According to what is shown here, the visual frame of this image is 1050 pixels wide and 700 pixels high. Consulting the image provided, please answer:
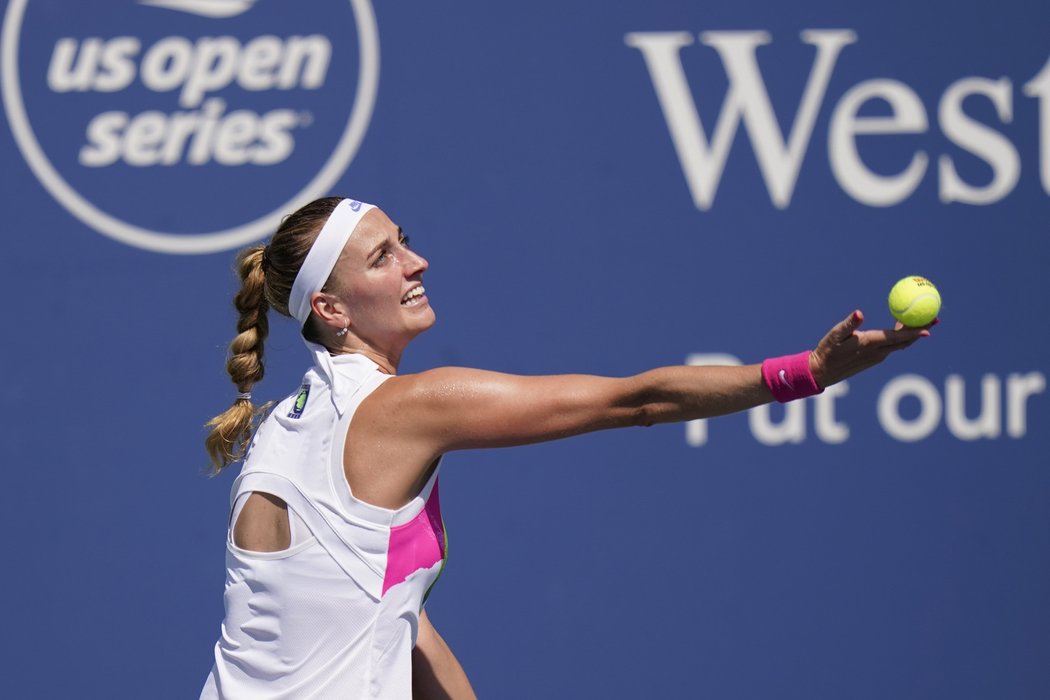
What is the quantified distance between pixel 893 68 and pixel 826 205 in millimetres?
399

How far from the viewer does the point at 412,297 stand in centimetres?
225

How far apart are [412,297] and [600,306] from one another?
1.21 m

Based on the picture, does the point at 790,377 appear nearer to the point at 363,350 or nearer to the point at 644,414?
the point at 644,414

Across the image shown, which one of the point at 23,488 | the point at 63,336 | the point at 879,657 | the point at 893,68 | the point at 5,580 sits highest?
the point at 893,68

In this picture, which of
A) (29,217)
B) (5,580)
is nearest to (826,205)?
(29,217)

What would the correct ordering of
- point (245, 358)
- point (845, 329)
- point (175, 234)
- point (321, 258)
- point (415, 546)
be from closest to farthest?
1. point (845, 329)
2. point (415, 546)
3. point (321, 258)
4. point (245, 358)
5. point (175, 234)

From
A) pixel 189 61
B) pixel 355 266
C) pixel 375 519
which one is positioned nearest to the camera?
pixel 375 519

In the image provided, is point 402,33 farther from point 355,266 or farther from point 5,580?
point 5,580

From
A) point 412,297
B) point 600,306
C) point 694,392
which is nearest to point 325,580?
point 412,297

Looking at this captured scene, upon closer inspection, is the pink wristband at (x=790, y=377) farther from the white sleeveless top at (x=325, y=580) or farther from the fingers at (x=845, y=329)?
the white sleeveless top at (x=325, y=580)

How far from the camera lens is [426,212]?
3402mm

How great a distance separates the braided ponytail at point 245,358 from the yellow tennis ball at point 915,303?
110cm

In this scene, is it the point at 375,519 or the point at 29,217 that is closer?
the point at 375,519

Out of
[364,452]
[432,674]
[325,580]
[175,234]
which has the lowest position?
[432,674]
